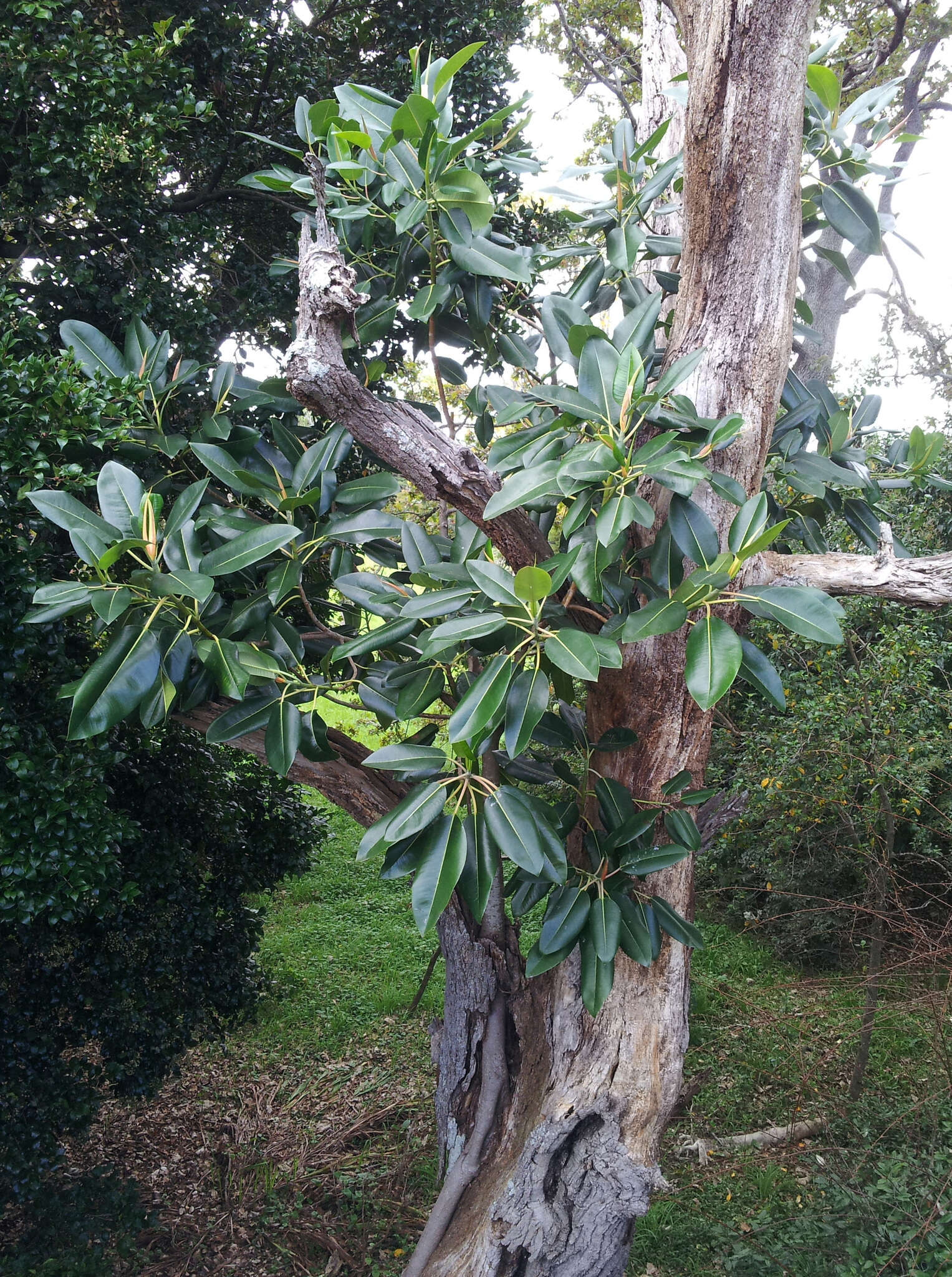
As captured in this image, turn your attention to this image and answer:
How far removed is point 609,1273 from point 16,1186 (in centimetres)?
168

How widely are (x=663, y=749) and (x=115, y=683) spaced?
3.81ft

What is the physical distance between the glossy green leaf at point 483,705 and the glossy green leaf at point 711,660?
301 millimetres

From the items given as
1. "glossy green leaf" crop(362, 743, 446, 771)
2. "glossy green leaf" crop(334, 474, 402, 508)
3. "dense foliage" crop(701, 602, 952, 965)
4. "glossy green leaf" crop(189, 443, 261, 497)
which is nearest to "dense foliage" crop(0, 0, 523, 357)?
"glossy green leaf" crop(189, 443, 261, 497)

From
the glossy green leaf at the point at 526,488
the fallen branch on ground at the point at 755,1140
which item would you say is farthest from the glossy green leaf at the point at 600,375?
the fallen branch on ground at the point at 755,1140

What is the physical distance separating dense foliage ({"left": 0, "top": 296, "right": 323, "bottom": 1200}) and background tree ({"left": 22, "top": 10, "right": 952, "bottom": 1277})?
0.29m

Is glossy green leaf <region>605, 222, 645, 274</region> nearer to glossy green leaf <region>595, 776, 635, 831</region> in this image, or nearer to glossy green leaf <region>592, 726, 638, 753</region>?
glossy green leaf <region>592, 726, 638, 753</region>

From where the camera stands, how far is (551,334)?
198 cm

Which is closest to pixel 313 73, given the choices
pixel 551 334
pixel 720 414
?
pixel 551 334

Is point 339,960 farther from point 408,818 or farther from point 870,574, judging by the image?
point 870,574

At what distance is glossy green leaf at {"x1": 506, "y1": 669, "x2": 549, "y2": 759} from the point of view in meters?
1.47

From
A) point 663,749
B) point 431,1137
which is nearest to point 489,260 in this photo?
point 663,749

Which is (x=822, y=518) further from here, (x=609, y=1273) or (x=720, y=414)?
(x=609, y=1273)

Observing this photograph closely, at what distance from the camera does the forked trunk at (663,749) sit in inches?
73.0

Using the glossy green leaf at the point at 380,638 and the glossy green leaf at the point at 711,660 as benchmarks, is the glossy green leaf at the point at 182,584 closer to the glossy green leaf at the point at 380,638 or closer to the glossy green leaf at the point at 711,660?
the glossy green leaf at the point at 380,638
